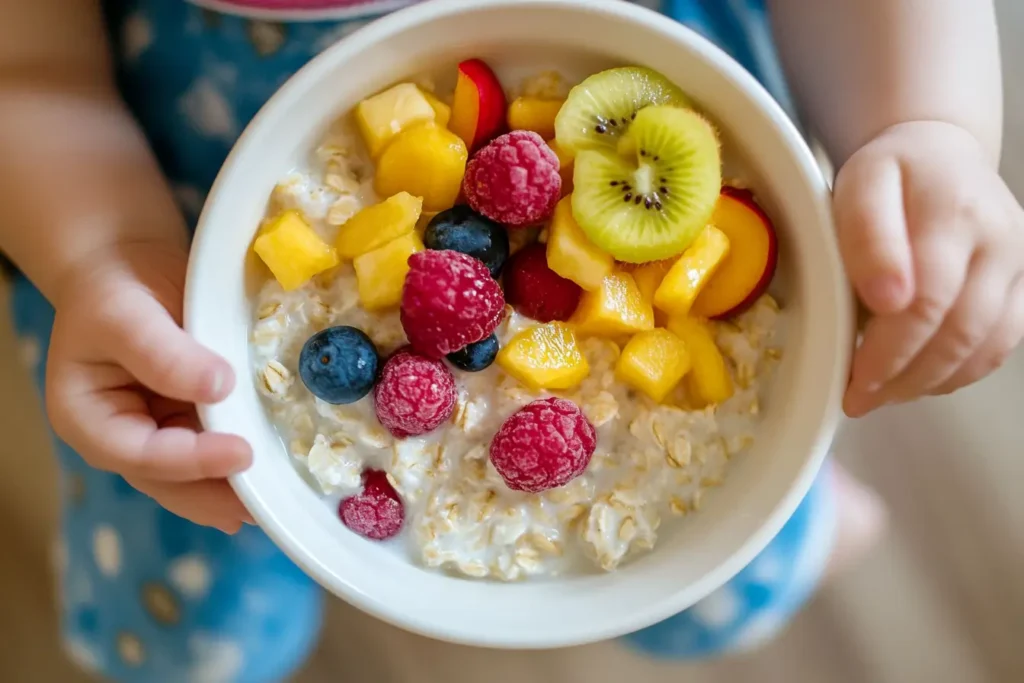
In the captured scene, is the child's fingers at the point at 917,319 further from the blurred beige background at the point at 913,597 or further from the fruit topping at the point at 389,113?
the blurred beige background at the point at 913,597

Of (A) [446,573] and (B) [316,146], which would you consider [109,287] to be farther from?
(A) [446,573]

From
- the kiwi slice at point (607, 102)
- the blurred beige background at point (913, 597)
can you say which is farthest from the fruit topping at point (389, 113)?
the blurred beige background at point (913, 597)

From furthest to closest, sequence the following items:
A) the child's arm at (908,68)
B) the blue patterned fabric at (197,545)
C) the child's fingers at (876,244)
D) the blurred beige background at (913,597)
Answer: the blurred beige background at (913,597)
the blue patterned fabric at (197,545)
the child's arm at (908,68)
the child's fingers at (876,244)

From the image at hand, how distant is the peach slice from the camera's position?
2.09 feet

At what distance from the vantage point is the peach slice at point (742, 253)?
2.09ft

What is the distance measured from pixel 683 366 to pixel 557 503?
14 centimetres

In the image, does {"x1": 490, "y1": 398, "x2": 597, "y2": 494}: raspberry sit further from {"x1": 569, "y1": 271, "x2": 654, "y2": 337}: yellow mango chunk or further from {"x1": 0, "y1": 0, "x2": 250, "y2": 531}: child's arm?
{"x1": 0, "y1": 0, "x2": 250, "y2": 531}: child's arm

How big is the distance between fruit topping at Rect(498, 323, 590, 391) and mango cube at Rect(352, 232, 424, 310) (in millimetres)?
90

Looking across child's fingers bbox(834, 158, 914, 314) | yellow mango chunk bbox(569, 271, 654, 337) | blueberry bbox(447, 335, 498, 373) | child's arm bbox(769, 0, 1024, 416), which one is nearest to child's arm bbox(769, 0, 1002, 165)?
child's arm bbox(769, 0, 1024, 416)

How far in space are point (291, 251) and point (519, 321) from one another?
170mm

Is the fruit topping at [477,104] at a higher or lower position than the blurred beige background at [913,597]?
higher

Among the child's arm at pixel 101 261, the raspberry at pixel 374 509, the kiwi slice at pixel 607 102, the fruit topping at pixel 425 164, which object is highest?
the kiwi slice at pixel 607 102

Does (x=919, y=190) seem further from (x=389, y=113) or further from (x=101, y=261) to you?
(x=101, y=261)

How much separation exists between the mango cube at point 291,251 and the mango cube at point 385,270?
0.03 meters
